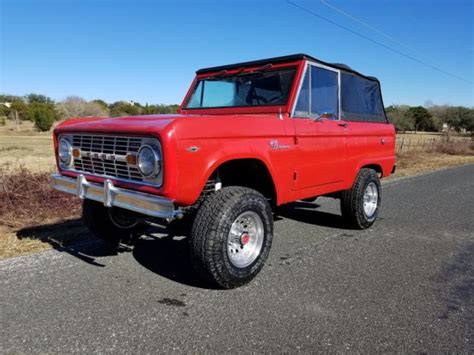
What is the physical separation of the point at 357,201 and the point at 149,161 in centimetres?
332

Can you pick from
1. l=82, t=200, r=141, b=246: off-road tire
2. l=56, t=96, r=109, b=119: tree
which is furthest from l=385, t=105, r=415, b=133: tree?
l=82, t=200, r=141, b=246: off-road tire

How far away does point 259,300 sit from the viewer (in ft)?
11.3

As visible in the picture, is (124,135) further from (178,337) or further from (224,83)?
(224,83)

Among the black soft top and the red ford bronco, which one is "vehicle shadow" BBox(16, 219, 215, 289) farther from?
the black soft top

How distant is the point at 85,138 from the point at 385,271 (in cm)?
324

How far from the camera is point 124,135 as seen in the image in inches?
134

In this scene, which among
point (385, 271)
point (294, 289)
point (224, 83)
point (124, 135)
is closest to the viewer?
point (124, 135)

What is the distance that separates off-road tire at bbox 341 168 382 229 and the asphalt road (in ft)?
1.21

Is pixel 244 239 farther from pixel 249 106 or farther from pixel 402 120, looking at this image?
pixel 402 120

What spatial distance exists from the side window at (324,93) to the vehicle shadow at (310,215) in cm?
182

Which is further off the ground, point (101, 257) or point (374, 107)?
point (374, 107)

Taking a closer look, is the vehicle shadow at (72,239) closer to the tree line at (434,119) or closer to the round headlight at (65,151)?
the round headlight at (65,151)

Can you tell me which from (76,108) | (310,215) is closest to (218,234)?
(310,215)

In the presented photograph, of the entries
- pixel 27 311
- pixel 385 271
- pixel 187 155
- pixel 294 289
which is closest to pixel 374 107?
pixel 385 271
